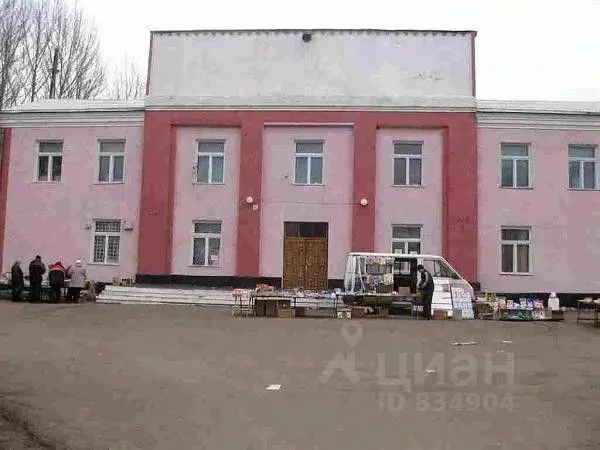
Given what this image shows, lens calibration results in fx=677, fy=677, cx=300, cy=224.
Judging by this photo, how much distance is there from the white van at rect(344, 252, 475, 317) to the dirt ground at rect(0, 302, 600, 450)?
4748mm

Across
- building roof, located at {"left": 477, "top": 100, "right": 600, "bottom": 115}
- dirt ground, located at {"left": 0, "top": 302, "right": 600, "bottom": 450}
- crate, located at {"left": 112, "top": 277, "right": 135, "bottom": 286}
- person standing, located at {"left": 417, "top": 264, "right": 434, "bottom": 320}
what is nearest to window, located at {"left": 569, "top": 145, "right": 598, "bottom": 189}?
building roof, located at {"left": 477, "top": 100, "right": 600, "bottom": 115}

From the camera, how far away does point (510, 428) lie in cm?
698

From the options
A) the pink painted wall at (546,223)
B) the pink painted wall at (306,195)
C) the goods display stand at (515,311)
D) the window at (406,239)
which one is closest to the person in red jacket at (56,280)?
the pink painted wall at (306,195)

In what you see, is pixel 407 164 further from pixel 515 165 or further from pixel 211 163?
pixel 211 163

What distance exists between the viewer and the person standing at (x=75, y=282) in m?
23.7

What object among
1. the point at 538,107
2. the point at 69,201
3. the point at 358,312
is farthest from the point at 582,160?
the point at 69,201

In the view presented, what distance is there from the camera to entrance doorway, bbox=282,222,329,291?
25375 millimetres

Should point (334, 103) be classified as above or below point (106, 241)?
above

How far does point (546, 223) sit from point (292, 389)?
61.5ft

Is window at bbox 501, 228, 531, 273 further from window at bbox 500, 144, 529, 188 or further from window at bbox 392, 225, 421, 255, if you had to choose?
window at bbox 392, 225, 421, 255

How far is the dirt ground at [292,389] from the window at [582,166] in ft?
35.5

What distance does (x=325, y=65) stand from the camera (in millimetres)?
27422

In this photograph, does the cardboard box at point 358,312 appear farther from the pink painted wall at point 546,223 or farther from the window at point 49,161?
the window at point 49,161

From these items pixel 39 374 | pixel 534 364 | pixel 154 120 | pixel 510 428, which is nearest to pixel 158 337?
pixel 39 374
